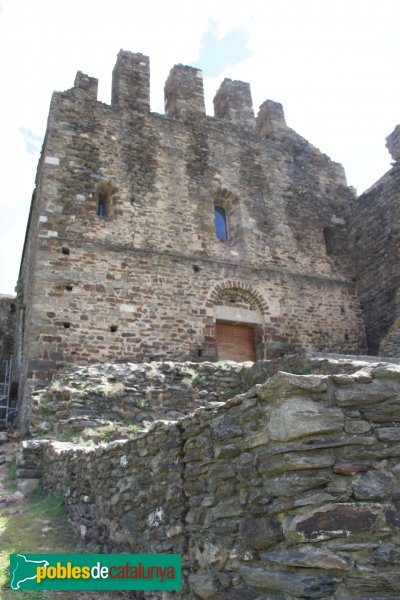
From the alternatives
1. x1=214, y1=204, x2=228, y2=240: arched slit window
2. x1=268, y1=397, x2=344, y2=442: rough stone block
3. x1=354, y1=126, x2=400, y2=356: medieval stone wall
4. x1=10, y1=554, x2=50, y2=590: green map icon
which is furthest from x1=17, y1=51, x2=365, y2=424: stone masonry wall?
x1=268, y1=397, x2=344, y2=442: rough stone block

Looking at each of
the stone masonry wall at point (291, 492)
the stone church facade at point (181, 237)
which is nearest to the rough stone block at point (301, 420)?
the stone masonry wall at point (291, 492)

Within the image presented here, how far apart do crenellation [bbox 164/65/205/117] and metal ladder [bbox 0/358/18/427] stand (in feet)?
29.3

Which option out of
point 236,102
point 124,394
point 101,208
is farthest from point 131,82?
point 124,394

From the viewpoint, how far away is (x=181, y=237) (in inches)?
500

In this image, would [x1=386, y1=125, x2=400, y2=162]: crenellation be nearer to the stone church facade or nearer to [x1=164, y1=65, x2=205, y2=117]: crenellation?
the stone church facade

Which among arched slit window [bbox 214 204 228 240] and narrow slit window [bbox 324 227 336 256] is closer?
arched slit window [bbox 214 204 228 240]

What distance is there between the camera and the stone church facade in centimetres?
1105

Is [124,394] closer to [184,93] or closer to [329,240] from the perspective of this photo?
[329,240]

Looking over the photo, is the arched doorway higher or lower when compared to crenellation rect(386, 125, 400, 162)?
lower

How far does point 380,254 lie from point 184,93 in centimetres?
716

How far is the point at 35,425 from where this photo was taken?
8.27 metres

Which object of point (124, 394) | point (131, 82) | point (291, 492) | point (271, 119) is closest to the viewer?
point (291, 492)

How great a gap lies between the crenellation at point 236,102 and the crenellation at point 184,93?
2.94ft

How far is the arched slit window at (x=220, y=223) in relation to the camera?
545 inches
